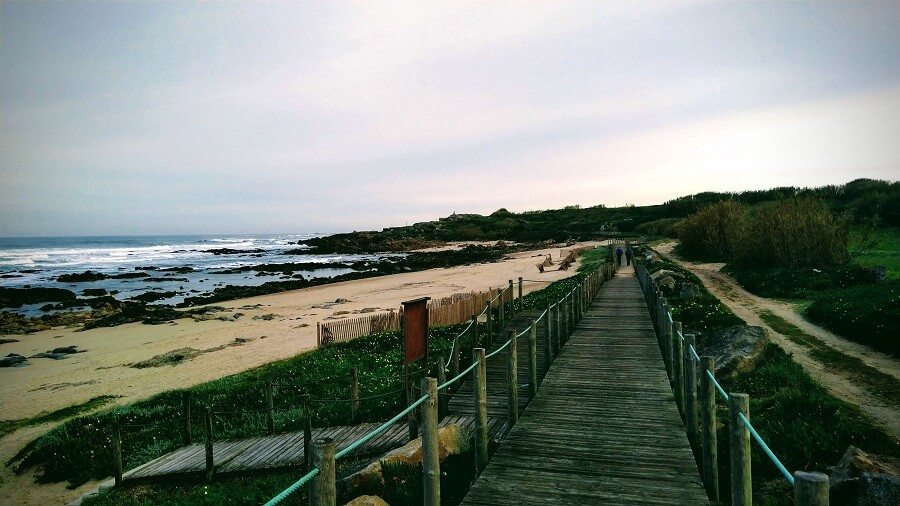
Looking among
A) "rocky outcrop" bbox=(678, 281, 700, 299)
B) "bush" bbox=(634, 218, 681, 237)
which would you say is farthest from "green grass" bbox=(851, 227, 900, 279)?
"bush" bbox=(634, 218, 681, 237)

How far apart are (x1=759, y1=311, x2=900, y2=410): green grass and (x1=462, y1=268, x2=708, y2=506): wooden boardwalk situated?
371 centimetres

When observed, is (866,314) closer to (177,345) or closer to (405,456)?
(405,456)

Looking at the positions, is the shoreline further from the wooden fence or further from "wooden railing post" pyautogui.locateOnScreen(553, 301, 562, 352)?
"wooden railing post" pyautogui.locateOnScreen(553, 301, 562, 352)

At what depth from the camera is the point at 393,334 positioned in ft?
66.2

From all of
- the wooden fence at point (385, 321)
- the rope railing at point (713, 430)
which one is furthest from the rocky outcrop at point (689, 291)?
the rope railing at point (713, 430)

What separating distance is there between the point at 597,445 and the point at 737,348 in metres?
6.22

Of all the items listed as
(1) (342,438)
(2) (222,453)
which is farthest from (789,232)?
(2) (222,453)

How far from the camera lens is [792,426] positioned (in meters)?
7.40

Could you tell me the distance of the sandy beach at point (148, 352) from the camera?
16672 mm

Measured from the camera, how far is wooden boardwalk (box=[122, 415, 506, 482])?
29.2 ft

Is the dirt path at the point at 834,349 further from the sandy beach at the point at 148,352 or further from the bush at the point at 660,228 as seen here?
the bush at the point at 660,228

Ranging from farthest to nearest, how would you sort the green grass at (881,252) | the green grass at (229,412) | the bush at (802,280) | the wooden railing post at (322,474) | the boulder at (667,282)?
the green grass at (881,252) < the boulder at (667,282) < the bush at (802,280) < the green grass at (229,412) < the wooden railing post at (322,474)

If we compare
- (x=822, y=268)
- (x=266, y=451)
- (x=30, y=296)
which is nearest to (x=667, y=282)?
(x=822, y=268)

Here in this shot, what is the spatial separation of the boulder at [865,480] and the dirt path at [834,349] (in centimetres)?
286
